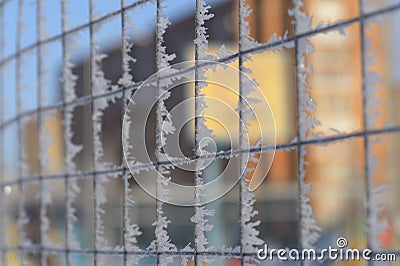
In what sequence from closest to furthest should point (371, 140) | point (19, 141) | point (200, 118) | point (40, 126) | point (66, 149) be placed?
point (371, 140) < point (200, 118) < point (66, 149) < point (40, 126) < point (19, 141)

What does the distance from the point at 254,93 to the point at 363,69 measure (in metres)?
0.17

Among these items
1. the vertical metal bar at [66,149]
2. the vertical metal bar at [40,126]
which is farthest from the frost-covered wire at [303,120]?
the vertical metal bar at [40,126]

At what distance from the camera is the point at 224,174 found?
0.97 meters

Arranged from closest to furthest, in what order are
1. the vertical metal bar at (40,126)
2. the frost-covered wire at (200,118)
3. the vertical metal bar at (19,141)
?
the frost-covered wire at (200,118) < the vertical metal bar at (40,126) < the vertical metal bar at (19,141)

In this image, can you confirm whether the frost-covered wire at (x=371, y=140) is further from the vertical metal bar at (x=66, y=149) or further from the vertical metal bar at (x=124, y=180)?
the vertical metal bar at (x=66, y=149)

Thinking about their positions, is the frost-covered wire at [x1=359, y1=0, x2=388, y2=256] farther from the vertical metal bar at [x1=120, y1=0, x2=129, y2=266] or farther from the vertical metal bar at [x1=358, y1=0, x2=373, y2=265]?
Answer: the vertical metal bar at [x1=120, y1=0, x2=129, y2=266]

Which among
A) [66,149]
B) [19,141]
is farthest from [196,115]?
[19,141]

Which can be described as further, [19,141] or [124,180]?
[19,141]

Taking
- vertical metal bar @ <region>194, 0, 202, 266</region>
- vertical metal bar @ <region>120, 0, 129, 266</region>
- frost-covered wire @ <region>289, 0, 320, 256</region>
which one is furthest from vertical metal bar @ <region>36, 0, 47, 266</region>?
frost-covered wire @ <region>289, 0, 320, 256</region>

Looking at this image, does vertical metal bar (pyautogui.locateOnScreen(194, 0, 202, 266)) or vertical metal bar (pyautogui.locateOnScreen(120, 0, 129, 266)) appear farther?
vertical metal bar (pyautogui.locateOnScreen(120, 0, 129, 266))

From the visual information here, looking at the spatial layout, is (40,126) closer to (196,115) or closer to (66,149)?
(66,149)

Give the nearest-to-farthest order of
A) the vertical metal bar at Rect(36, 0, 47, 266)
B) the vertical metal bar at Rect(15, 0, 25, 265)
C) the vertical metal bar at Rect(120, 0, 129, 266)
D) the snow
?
the snow, the vertical metal bar at Rect(120, 0, 129, 266), the vertical metal bar at Rect(36, 0, 47, 266), the vertical metal bar at Rect(15, 0, 25, 265)

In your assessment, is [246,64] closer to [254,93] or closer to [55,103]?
[254,93]

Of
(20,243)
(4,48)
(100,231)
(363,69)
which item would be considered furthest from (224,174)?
(4,48)
